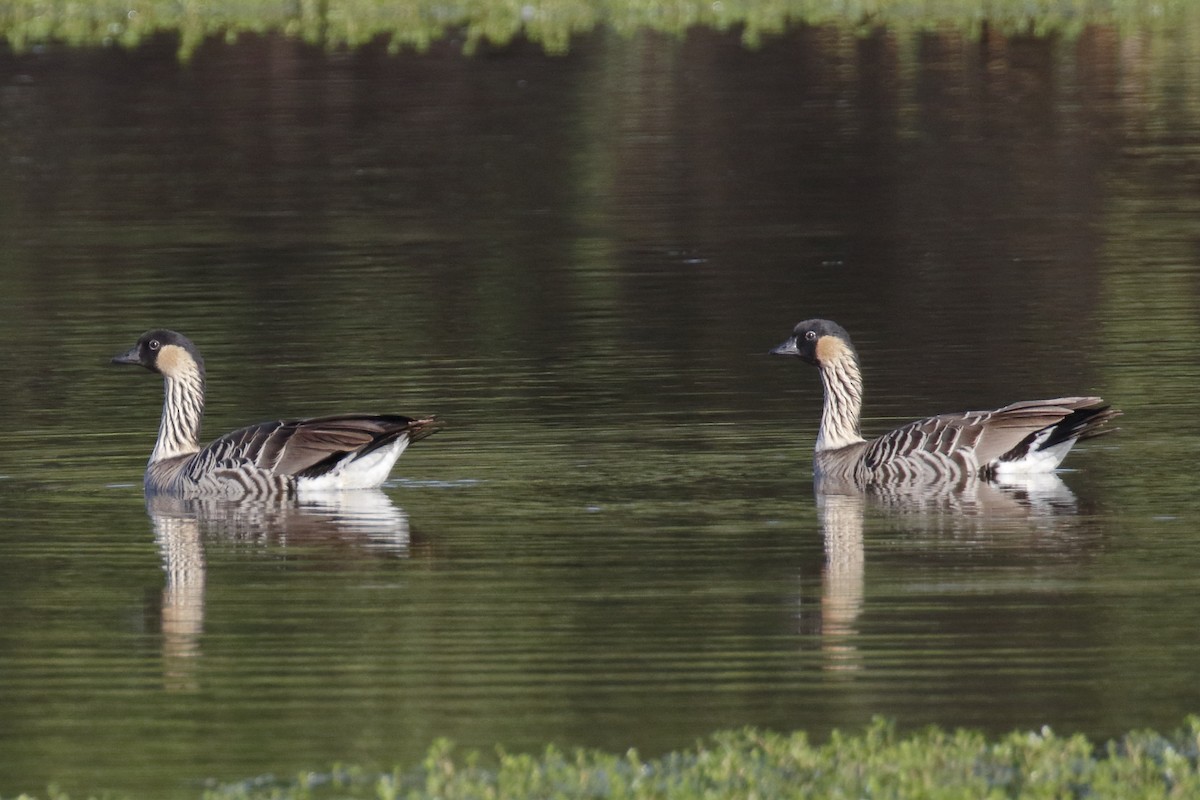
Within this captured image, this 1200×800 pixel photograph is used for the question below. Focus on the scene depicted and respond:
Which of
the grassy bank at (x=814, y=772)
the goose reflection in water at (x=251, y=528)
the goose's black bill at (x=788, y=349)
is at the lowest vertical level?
the goose reflection in water at (x=251, y=528)

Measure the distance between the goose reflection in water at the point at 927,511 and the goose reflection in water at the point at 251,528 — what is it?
7.52 feet

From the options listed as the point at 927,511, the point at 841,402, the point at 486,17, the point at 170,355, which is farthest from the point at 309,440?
the point at 486,17

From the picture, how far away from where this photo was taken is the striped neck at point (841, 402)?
1517 centimetres

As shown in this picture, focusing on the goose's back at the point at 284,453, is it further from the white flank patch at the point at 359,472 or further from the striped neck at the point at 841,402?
the striped neck at the point at 841,402

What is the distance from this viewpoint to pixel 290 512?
47.9ft

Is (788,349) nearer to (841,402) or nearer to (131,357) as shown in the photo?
(841,402)

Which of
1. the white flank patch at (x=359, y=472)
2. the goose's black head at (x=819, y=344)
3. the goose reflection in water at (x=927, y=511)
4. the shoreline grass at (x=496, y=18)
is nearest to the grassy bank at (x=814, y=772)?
the goose reflection in water at (x=927, y=511)

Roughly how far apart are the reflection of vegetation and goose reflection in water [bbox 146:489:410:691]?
32.9m

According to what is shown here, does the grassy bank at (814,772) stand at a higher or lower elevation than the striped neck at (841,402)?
higher

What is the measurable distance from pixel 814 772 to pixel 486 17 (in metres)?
43.0

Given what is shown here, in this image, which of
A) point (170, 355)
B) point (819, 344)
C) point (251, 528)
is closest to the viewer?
point (251, 528)

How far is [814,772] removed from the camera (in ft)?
28.0

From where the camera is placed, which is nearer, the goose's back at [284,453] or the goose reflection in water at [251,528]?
the goose reflection in water at [251,528]

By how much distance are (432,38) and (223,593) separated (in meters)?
36.8
